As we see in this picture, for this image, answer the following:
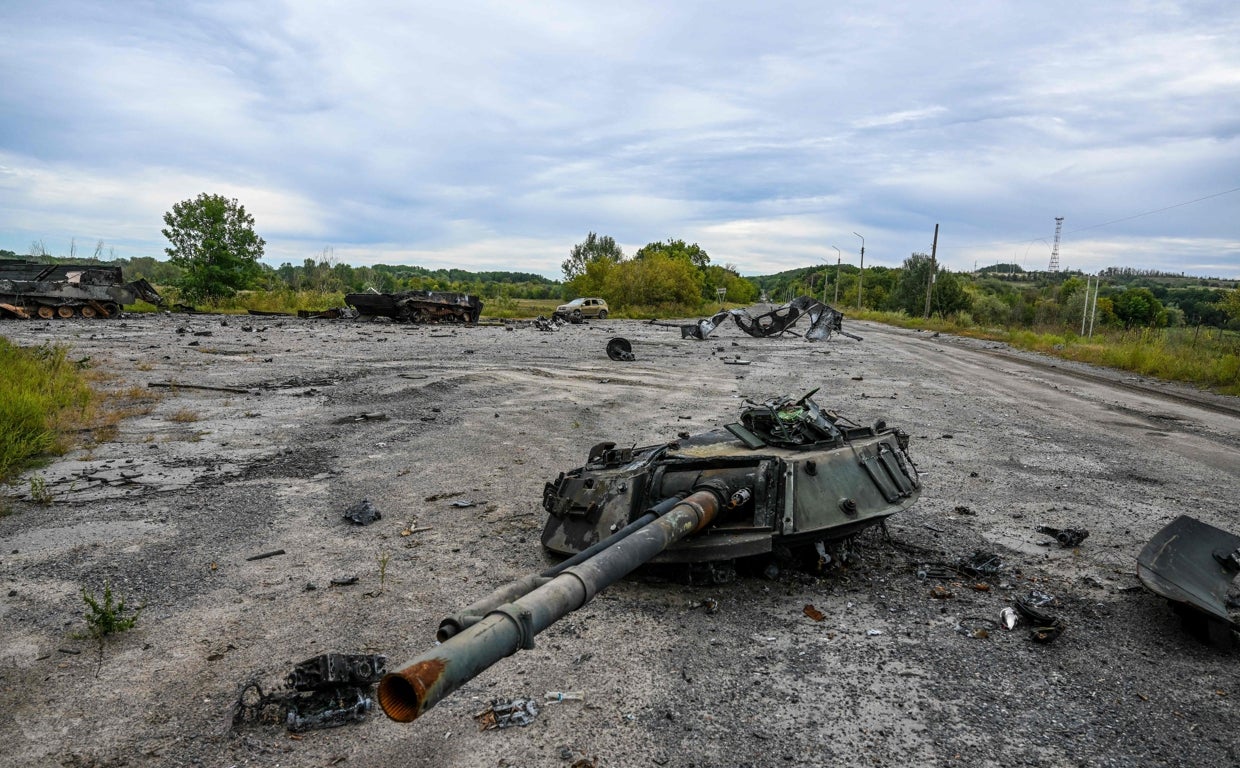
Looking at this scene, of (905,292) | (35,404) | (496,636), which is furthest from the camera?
(905,292)

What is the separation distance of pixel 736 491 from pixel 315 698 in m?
2.85

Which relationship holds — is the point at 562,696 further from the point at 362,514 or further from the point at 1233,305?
the point at 1233,305

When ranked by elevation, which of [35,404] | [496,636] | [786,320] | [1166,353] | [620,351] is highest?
[786,320]

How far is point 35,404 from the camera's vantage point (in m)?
9.59

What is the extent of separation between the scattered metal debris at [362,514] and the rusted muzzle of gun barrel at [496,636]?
4.13m

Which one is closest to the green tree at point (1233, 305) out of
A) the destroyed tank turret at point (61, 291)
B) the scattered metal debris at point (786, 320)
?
the scattered metal debris at point (786, 320)

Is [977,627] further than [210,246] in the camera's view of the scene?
No

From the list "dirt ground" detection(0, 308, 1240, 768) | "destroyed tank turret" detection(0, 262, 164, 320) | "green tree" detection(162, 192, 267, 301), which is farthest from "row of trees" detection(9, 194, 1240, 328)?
"dirt ground" detection(0, 308, 1240, 768)

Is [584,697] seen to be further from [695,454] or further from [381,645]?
[695,454]

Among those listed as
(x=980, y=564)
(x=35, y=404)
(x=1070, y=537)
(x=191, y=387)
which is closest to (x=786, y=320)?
(x=191, y=387)

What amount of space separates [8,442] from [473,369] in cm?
992

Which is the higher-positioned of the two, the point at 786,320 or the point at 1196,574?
the point at 786,320

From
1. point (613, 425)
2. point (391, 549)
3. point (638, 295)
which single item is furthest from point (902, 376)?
point (638, 295)

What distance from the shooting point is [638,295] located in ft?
193
